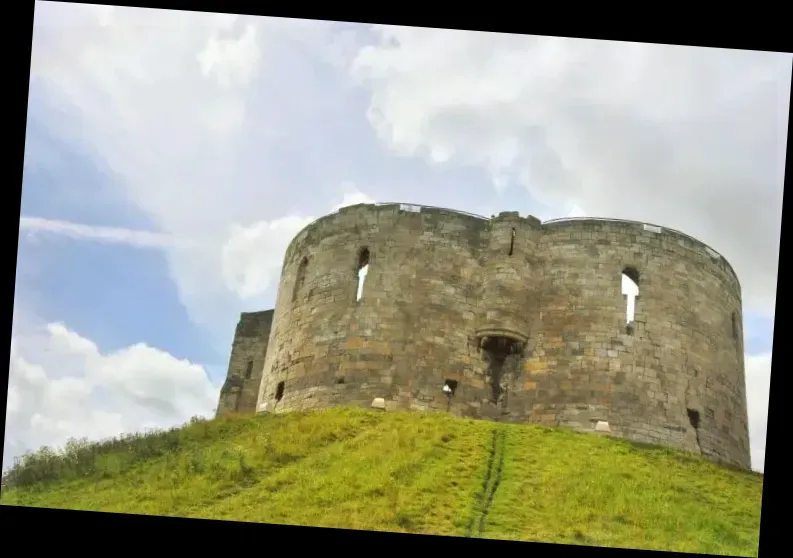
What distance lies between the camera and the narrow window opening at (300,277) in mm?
20469

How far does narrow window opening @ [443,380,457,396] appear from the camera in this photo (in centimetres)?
1850

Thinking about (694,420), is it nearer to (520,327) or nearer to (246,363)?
(520,327)

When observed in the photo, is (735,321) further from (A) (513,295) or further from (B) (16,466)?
(B) (16,466)

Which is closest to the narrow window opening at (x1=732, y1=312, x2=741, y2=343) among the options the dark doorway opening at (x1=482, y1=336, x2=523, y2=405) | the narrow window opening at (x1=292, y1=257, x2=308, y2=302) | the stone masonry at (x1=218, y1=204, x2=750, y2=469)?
the stone masonry at (x1=218, y1=204, x2=750, y2=469)

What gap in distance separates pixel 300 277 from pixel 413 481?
7.66m

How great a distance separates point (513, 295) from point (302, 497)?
737 centimetres

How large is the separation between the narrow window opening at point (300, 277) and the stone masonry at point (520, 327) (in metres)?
0.19

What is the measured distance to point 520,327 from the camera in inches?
748

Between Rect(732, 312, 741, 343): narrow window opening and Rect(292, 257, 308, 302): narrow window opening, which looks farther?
Rect(292, 257, 308, 302): narrow window opening

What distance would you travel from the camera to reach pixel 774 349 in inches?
403

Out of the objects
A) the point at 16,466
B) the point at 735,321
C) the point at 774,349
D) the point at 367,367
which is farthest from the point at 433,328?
the point at 774,349

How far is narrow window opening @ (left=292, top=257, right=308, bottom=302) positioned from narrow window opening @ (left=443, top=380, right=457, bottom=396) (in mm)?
3716

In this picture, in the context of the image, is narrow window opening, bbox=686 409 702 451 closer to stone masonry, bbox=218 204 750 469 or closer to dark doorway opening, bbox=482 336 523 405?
stone masonry, bbox=218 204 750 469

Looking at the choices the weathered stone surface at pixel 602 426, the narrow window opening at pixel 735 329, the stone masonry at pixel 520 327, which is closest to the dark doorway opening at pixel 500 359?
the stone masonry at pixel 520 327
